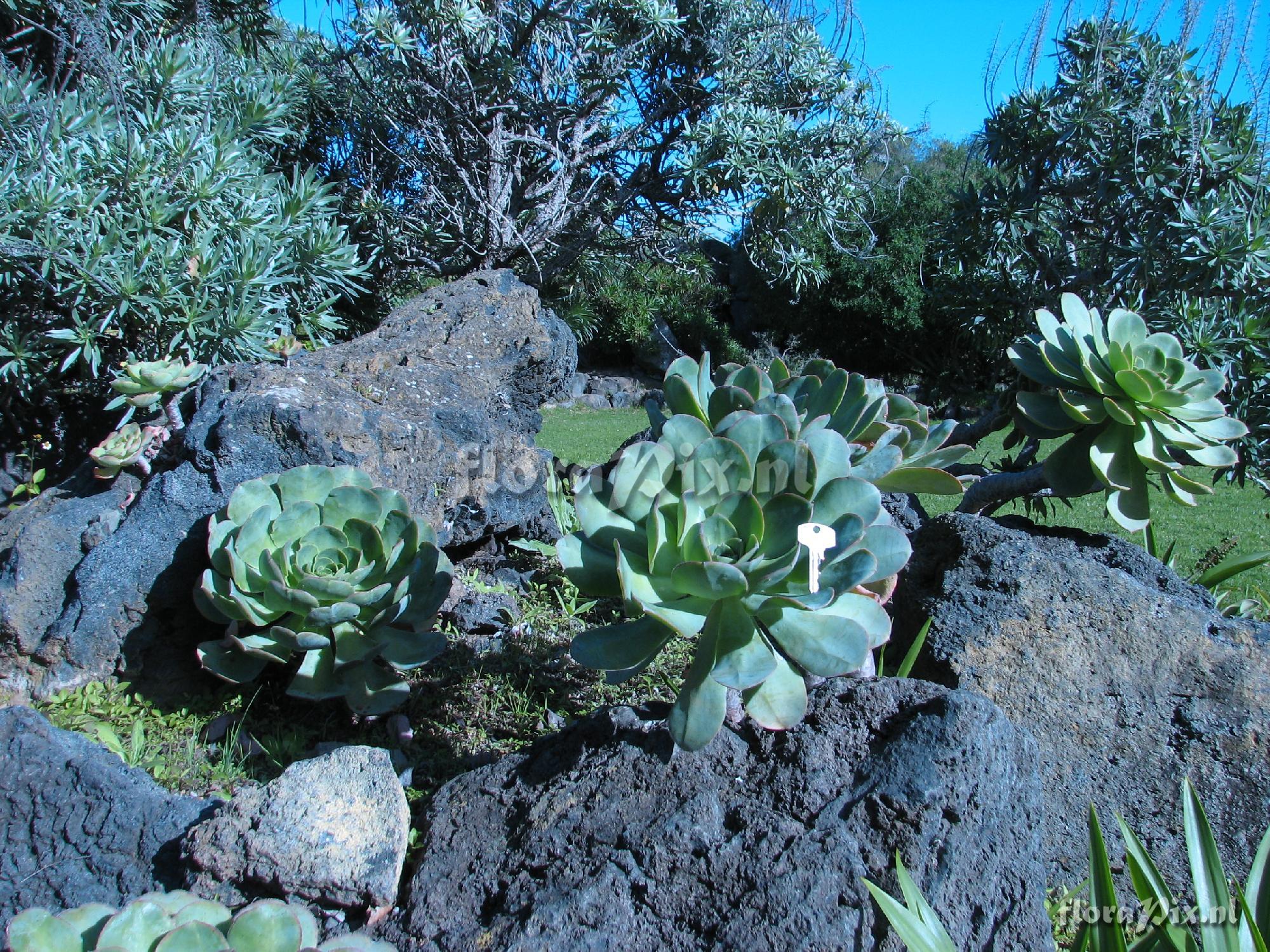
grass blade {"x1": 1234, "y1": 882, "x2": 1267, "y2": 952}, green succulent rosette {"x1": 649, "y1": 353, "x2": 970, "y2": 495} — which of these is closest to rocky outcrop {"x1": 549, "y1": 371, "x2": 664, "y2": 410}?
green succulent rosette {"x1": 649, "y1": 353, "x2": 970, "y2": 495}

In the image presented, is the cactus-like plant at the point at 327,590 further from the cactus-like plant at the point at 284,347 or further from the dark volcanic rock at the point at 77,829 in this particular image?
the cactus-like plant at the point at 284,347

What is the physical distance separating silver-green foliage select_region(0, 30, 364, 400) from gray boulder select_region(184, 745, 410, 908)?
7.34 feet

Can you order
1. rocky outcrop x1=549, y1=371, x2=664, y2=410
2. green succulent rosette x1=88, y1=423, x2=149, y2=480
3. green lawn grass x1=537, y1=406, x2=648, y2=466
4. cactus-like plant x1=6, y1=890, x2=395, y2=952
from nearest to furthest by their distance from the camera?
cactus-like plant x1=6, y1=890, x2=395, y2=952 → green succulent rosette x1=88, y1=423, x2=149, y2=480 → green lawn grass x1=537, y1=406, x2=648, y2=466 → rocky outcrop x1=549, y1=371, x2=664, y2=410

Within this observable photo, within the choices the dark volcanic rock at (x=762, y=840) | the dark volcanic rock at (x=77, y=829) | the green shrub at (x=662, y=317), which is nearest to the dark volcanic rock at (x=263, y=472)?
the dark volcanic rock at (x=77, y=829)

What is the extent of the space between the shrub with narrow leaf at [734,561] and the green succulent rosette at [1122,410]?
3.68 feet

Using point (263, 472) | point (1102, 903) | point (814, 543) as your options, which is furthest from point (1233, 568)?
point (263, 472)

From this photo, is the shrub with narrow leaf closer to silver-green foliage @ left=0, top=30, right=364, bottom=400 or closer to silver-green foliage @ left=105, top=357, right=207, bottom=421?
silver-green foliage @ left=105, top=357, right=207, bottom=421

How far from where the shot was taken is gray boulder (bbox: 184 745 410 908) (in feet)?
5.09

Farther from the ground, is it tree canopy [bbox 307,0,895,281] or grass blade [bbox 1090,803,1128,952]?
tree canopy [bbox 307,0,895,281]

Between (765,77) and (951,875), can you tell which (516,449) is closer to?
(951,875)

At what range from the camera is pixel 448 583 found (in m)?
2.33

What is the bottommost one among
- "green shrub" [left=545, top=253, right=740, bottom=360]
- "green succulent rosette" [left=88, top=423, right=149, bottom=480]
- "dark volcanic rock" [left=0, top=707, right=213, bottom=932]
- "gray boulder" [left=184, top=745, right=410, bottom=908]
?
"dark volcanic rock" [left=0, top=707, right=213, bottom=932]

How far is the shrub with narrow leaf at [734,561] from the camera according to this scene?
1.50 metres

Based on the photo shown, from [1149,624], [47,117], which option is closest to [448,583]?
[1149,624]
